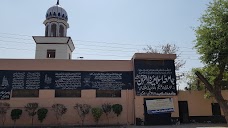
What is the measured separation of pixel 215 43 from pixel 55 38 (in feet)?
57.0

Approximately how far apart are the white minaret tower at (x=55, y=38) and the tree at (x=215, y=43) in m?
15.1

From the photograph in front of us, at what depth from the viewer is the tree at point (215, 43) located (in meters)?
17.2

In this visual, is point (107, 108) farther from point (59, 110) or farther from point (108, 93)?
point (59, 110)

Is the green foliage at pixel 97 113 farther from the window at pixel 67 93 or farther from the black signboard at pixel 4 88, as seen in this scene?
the black signboard at pixel 4 88

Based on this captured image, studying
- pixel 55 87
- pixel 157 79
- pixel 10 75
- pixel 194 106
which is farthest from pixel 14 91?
pixel 194 106

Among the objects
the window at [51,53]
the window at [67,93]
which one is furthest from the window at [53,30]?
the window at [67,93]

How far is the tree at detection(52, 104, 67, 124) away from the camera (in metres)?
18.4

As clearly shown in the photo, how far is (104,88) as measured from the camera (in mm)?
19688

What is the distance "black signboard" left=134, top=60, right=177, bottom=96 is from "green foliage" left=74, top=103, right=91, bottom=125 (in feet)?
13.2

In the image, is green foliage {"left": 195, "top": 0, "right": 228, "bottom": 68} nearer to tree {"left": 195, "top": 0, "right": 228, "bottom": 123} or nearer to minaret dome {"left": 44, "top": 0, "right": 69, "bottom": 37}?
tree {"left": 195, "top": 0, "right": 228, "bottom": 123}

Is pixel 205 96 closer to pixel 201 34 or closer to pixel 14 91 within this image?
pixel 201 34

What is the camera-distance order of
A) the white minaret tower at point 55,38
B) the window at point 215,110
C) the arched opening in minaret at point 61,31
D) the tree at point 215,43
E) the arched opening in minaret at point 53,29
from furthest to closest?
the arched opening in minaret at point 61,31 < the arched opening in minaret at point 53,29 < the white minaret tower at point 55,38 < the window at point 215,110 < the tree at point 215,43

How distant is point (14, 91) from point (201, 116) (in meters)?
Result: 14.9

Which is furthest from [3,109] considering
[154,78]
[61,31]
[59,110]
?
[61,31]
